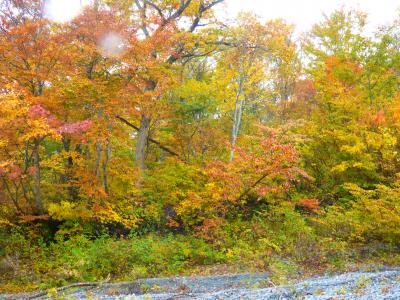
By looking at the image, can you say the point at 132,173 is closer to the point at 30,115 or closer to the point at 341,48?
the point at 30,115

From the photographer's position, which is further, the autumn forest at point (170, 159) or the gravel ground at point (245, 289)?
the autumn forest at point (170, 159)

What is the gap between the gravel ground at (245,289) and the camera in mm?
6375

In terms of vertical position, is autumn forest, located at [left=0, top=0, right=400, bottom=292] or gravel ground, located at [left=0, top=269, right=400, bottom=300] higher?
autumn forest, located at [left=0, top=0, right=400, bottom=292]

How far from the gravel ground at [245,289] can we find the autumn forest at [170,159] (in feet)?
2.73

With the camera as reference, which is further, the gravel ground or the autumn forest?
the autumn forest

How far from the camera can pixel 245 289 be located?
791 cm

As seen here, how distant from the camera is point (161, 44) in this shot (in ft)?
40.0

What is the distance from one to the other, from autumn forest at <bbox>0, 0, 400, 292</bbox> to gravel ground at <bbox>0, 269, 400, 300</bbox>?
32.7 inches

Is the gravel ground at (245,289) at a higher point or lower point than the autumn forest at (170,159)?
lower

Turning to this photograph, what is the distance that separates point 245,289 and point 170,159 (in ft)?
27.2

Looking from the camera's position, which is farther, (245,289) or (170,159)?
(170,159)

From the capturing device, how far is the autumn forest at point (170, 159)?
34.9 feet

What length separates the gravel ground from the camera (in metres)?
6.38

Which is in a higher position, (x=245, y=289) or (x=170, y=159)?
(x=170, y=159)
